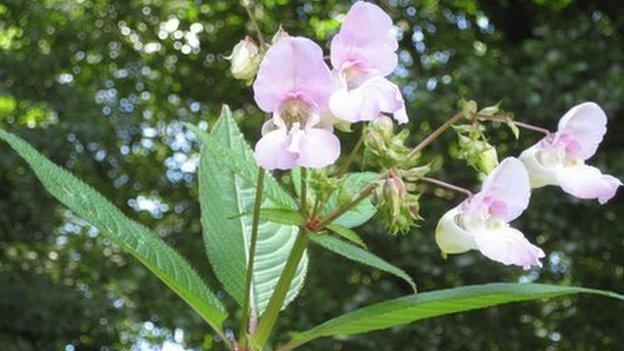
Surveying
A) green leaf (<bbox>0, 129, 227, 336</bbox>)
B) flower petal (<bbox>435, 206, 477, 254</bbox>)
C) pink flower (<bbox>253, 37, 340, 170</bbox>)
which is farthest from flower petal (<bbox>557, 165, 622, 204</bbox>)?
green leaf (<bbox>0, 129, 227, 336</bbox>)

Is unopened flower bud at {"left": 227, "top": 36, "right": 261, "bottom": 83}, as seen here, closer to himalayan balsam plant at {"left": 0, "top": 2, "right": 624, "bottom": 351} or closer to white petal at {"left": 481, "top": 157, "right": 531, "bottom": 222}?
himalayan balsam plant at {"left": 0, "top": 2, "right": 624, "bottom": 351}

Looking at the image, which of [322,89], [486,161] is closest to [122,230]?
[322,89]

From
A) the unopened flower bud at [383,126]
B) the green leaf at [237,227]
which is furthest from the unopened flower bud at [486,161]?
the green leaf at [237,227]

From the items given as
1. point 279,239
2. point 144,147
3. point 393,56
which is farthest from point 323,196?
point 144,147

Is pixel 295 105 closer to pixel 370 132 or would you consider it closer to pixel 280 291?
pixel 370 132

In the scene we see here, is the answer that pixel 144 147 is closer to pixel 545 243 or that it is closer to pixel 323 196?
pixel 545 243

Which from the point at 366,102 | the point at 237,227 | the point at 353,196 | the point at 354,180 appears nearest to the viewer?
the point at 366,102
